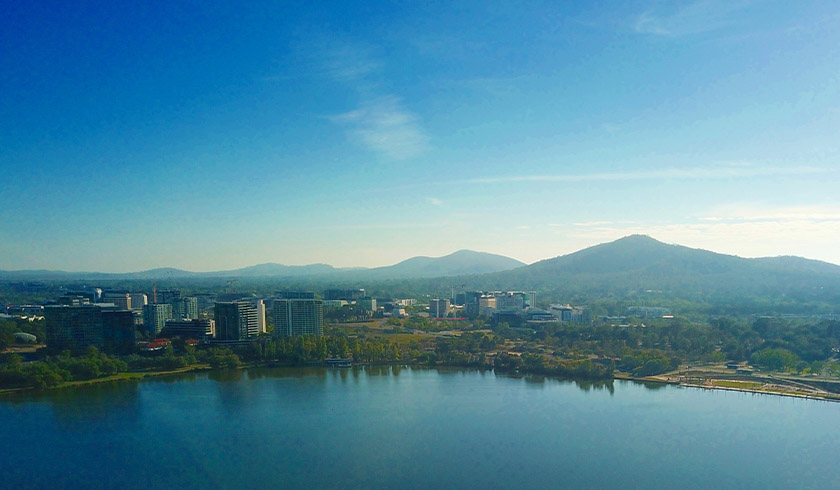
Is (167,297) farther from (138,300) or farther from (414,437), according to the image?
(414,437)

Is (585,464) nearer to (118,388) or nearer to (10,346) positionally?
(118,388)

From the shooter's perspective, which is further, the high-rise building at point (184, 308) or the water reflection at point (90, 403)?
the high-rise building at point (184, 308)

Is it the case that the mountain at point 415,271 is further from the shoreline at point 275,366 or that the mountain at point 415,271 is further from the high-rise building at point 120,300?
the shoreline at point 275,366

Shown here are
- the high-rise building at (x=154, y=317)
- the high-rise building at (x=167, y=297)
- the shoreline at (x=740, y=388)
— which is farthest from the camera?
the high-rise building at (x=167, y=297)

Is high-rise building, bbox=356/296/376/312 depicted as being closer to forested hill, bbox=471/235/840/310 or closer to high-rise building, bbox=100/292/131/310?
high-rise building, bbox=100/292/131/310

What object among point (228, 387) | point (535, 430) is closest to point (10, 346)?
point (228, 387)

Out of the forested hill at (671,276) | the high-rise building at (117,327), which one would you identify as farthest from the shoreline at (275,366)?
the forested hill at (671,276)

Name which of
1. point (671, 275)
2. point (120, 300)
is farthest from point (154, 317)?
point (671, 275)
